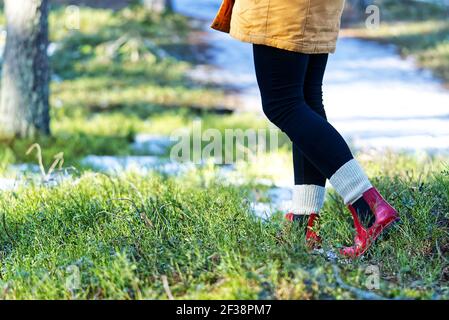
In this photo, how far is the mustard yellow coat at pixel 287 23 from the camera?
295cm

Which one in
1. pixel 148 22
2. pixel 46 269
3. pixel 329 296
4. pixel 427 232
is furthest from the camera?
pixel 148 22

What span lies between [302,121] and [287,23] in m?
0.37

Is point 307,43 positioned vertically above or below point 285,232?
above

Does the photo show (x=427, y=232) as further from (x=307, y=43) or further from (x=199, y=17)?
(x=199, y=17)

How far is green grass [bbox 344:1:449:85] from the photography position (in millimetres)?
12477

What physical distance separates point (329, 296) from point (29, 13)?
181 inches

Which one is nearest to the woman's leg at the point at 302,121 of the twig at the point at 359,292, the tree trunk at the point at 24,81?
the twig at the point at 359,292

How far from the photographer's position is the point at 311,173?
3273 mm

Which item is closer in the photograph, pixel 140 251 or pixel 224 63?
pixel 140 251

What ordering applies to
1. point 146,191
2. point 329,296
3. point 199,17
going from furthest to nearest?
1. point 199,17
2. point 146,191
3. point 329,296

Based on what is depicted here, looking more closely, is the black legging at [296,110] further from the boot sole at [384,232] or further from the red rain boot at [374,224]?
the boot sole at [384,232]

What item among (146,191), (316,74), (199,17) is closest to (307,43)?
(316,74)

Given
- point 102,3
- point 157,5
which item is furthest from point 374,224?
point 102,3

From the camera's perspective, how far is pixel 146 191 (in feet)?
13.6
